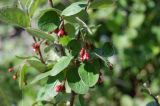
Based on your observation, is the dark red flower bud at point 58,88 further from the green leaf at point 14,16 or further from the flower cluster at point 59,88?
the green leaf at point 14,16

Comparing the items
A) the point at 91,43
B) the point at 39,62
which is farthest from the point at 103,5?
the point at 39,62

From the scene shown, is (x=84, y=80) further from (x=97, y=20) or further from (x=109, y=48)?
(x=97, y=20)

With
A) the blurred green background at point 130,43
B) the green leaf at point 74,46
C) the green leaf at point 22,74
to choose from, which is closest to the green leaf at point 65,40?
the green leaf at point 74,46

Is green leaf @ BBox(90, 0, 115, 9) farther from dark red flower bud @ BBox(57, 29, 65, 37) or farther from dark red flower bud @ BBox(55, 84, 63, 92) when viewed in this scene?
dark red flower bud @ BBox(55, 84, 63, 92)

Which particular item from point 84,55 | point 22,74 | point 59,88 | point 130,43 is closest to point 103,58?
point 84,55

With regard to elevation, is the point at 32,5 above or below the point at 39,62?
above

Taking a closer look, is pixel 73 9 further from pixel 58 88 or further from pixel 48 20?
pixel 58 88

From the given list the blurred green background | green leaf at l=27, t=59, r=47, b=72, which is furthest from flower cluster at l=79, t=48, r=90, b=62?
the blurred green background
